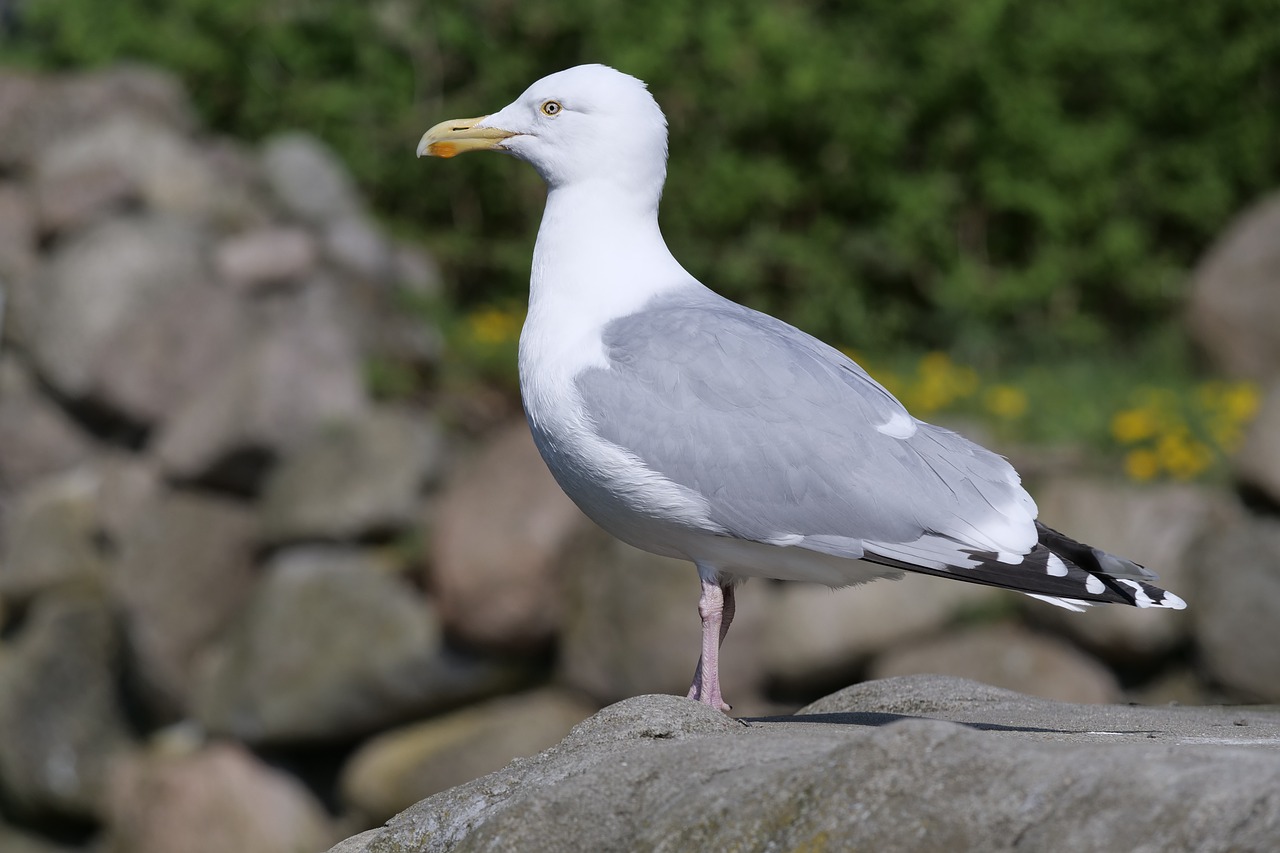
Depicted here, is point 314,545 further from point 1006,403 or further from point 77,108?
point 77,108

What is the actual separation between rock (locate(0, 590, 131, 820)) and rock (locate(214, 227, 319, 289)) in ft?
6.19

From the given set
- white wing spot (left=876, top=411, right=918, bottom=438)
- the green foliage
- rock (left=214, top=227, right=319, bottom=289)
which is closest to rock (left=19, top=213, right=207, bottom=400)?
rock (left=214, top=227, right=319, bottom=289)

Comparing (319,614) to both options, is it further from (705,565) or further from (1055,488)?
(705,565)

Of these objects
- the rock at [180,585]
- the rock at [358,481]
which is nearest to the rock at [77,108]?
the rock at [180,585]

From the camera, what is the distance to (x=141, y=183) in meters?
9.45

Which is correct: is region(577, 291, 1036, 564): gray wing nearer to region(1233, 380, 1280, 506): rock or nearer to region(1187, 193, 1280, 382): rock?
region(1233, 380, 1280, 506): rock

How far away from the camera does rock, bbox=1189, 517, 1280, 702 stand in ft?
18.7

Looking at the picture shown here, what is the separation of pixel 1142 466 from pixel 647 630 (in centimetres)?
206

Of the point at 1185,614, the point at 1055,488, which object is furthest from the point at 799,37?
the point at 1185,614

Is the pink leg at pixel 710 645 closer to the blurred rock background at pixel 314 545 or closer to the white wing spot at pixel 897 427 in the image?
the white wing spot at pixel 897 427

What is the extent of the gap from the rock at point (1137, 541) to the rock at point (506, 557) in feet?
6.45

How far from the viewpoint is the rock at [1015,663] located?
5886 mm

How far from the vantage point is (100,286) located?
891 centimetres

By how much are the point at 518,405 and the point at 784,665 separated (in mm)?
2374
